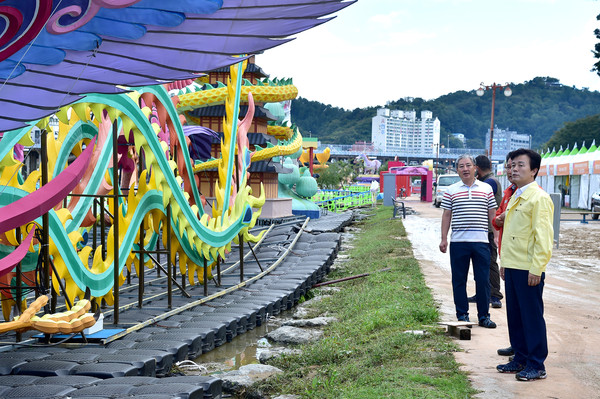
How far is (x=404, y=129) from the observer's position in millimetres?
151375

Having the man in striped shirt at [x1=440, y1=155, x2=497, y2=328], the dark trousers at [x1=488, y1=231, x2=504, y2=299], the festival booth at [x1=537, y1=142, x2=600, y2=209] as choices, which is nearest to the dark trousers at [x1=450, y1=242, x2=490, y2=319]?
the man in striped shirt at [x1=440, y1=155, x2=497, y2=328]

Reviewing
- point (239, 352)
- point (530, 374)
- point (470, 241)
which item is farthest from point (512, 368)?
point (239, 352)

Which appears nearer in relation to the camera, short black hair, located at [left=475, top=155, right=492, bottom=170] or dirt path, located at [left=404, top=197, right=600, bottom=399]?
dirt path, located at [left=404, top=197, right=600, bottom=399]

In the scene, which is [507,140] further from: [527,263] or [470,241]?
[527,263]

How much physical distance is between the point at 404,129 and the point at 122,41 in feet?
492

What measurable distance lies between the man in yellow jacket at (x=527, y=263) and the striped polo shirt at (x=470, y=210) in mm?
1390

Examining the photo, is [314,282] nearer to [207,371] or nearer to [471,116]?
[207,371]

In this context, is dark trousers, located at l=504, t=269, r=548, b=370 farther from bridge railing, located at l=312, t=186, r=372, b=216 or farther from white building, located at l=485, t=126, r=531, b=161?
white building, located at l=485, t=126, r=531, b=161

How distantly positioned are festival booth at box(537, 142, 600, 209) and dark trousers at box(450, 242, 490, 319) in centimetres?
2603

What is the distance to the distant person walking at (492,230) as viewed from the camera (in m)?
7.54

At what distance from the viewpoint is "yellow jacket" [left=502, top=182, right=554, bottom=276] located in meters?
4.82

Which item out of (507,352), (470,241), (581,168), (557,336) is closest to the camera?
(507,352)

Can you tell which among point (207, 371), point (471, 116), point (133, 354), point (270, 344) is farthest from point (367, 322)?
point (471, 116)

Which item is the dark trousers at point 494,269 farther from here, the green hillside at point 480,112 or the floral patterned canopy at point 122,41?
the green hillside at point 480,112
